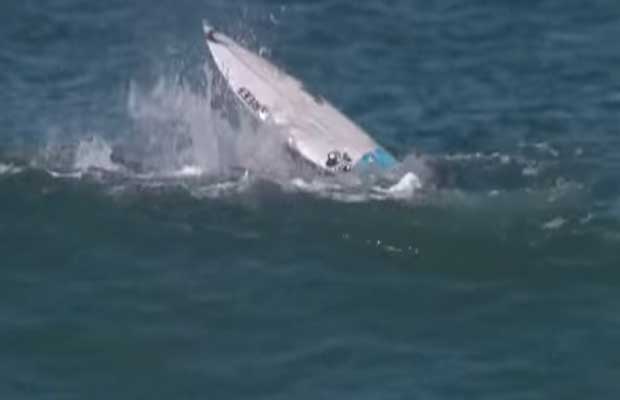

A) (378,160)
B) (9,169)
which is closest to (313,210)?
(378,160)

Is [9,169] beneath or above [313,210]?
above

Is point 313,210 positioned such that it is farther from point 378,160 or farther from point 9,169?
point 9,169

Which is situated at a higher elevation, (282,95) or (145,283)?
(282,95)

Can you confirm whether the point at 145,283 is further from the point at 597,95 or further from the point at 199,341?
the point at 597,95

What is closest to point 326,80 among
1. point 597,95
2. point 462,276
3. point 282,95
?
point 282,95

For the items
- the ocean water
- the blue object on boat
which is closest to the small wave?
the ocean water

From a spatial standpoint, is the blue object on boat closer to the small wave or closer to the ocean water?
the ocean water

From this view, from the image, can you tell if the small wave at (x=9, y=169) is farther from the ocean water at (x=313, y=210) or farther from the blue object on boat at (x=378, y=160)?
the blue object on boat at (x=378, y=160)

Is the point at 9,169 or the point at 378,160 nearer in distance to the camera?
the point at 378,160
